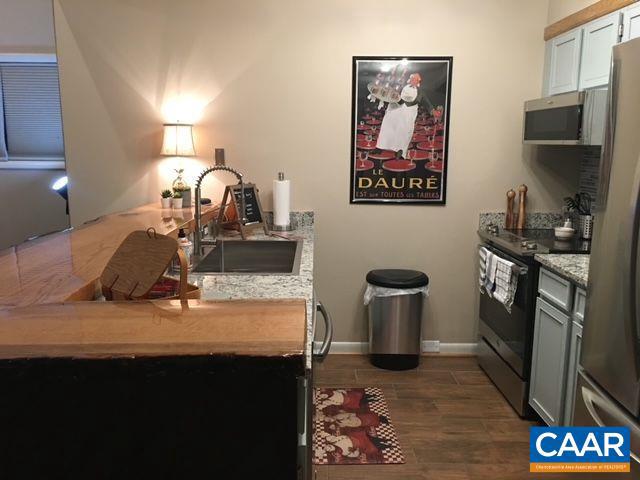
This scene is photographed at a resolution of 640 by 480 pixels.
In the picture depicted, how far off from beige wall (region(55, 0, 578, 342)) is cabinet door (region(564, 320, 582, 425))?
1.35 m

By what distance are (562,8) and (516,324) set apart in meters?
1.94

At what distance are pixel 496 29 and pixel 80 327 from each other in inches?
135

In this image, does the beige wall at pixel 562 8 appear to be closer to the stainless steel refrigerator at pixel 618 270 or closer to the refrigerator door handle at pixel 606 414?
the stainless steel refrigerator at pixel 618 270

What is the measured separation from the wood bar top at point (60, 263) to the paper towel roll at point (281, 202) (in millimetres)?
1193

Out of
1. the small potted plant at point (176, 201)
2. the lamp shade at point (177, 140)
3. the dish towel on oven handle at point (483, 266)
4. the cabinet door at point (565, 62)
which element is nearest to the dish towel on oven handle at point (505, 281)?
the dish towel on oven handle at point (483, 266)

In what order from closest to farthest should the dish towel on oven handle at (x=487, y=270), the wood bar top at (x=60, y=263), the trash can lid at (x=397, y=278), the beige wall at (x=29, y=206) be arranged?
1. the wood bar top at (x=60, y=263)
2. the dish towel on oven handle at (x=487, y=270)
3. the trash can lid at (x=397, y=278)
4. the beige wall at (x=29, y=206)

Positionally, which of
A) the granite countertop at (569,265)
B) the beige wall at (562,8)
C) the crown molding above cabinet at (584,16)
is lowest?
the granite countertop at (569,265)

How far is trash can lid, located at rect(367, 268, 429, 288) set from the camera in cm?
338

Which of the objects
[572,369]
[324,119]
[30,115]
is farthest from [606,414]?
[30,115]

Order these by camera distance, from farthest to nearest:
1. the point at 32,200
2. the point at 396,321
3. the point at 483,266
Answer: the point at 32,200, the point at 396,321, the point at 483,266

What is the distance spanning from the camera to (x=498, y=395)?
3.14 m

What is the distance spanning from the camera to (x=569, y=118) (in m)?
2.73

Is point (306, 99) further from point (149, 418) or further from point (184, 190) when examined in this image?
point (149, 418)

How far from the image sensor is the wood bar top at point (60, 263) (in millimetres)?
1107
